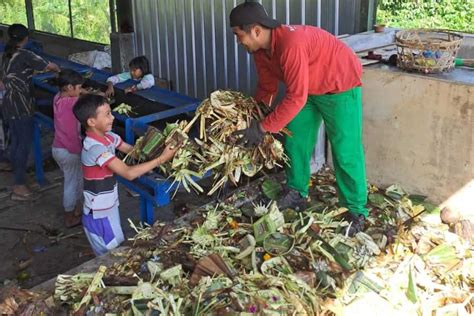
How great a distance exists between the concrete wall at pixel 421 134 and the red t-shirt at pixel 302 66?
0.94m

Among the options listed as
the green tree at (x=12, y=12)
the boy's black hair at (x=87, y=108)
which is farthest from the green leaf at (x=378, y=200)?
the green tree at (x=12, y=12)

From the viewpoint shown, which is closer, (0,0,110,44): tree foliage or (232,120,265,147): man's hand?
(232,120,265,147): man's hand

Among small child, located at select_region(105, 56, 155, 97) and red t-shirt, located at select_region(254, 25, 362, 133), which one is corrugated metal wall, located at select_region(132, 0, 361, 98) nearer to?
small child, located at select_region(105, 56, 155, 97)

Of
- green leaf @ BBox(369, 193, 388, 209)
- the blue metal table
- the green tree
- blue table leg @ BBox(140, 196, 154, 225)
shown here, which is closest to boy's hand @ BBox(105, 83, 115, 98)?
the blue metal table

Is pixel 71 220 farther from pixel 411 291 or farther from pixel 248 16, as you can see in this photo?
pixel 411 291

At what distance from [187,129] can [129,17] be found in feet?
15.8

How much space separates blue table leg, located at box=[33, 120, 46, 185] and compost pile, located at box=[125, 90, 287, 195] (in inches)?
97.7

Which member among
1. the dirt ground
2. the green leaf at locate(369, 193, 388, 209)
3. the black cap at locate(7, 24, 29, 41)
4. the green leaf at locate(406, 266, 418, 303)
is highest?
the black cap at locate(7, 24, 29, 41)

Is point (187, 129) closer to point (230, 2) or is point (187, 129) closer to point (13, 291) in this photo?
point (13, 291)

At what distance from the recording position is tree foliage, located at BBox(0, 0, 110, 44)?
34.5 ft

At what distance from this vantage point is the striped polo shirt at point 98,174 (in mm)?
4227

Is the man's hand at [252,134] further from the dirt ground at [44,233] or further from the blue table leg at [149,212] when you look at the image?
the dirt ground at [44,233]

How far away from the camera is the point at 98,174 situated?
433 centimetres

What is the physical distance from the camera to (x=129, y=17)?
29.1ft
